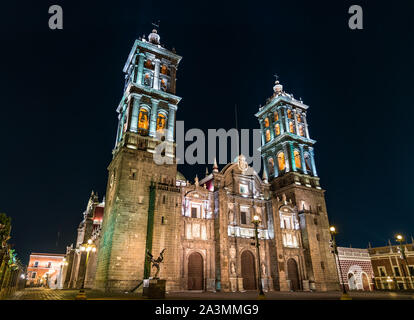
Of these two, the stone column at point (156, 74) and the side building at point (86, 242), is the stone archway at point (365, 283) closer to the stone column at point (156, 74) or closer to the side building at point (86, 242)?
the side building at point (86, 242)

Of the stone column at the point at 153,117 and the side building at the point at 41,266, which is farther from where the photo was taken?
the side building at the point at 41,266

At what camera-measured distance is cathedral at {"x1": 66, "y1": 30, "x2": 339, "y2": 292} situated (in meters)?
29.9

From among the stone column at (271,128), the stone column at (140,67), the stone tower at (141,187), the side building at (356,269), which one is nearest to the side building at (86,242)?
the stone tower at (141,187)

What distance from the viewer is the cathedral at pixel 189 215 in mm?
29859

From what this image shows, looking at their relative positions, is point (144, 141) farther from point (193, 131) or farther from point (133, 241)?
point (133, 241)

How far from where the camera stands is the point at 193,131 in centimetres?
3962

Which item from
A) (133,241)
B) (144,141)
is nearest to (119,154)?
(144,141)

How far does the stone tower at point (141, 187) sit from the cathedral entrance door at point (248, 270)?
34.1 ft

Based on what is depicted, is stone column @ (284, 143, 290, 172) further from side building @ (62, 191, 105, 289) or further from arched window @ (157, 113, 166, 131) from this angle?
side building @ (62, 191, 105, 289)

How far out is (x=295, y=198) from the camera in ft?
143

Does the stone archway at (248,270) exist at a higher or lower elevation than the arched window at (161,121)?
Answer: lower

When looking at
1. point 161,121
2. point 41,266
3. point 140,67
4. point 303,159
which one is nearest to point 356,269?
point 303,159

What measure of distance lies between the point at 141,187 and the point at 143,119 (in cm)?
998
